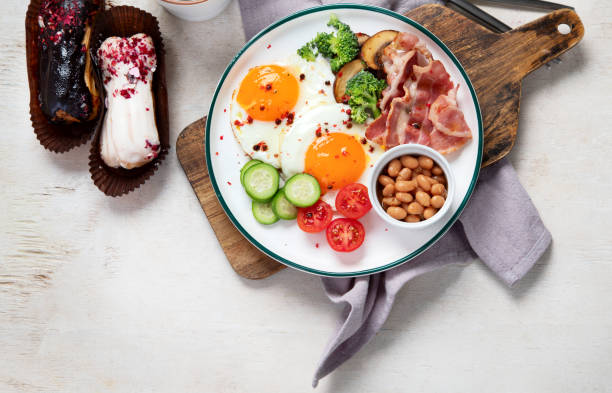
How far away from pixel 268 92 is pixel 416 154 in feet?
3.62

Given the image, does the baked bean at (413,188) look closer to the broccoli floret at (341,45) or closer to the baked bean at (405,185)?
the baked bean at (405,185)

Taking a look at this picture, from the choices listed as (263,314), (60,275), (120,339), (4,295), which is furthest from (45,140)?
(263,314)

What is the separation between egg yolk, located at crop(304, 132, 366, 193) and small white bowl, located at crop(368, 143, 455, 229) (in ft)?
0.69

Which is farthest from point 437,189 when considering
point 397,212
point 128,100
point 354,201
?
point 128,100

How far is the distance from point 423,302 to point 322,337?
843 mm

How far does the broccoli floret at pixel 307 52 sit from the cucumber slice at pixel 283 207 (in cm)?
96

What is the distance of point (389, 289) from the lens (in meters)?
3.30

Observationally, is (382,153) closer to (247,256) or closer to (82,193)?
(247,256)

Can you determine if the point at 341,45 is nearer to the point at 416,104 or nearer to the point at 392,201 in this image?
the point at 416,104

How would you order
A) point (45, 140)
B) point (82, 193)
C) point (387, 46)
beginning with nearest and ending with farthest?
point (387, 46) < point (45, 140) < point (82, 193)

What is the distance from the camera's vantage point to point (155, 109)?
3.38 m

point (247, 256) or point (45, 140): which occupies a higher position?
point (45, 140)

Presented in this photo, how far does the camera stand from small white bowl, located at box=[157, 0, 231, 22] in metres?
3.18

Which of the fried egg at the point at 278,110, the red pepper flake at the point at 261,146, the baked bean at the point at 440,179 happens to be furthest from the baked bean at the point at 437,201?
the red pepper flake at the point at 261,146
